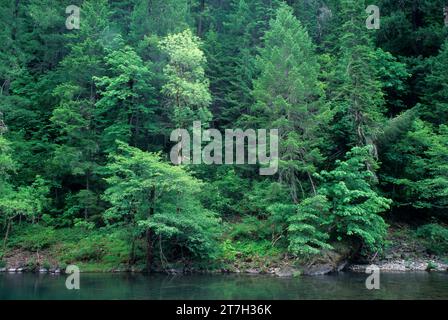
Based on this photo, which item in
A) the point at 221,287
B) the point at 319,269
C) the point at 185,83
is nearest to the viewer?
the point at 221,287

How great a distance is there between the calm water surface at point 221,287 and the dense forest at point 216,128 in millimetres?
Answer: 2282

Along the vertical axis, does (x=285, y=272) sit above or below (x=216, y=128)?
below

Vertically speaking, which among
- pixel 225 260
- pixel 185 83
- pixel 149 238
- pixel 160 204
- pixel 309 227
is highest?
pixel 185 83

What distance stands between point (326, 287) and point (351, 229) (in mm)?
5229

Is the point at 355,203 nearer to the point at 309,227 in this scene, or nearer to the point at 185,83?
the point at 309,227

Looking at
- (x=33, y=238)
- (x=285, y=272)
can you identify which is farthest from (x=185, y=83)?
(x=33, y=238)

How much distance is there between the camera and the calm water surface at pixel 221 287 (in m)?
15.3

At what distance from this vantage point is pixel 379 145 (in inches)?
1025

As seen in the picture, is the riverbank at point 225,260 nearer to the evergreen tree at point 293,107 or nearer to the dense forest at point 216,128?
the dense forest at point 216,128

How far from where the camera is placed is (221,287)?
→ 17375 mm

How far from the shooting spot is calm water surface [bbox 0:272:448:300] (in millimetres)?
15336

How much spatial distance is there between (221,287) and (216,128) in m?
15.9

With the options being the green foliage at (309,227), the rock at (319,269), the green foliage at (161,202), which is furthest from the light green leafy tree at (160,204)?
the rock at (319,269)

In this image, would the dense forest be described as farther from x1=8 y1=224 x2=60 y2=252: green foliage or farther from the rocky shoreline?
the rocky shoreline
